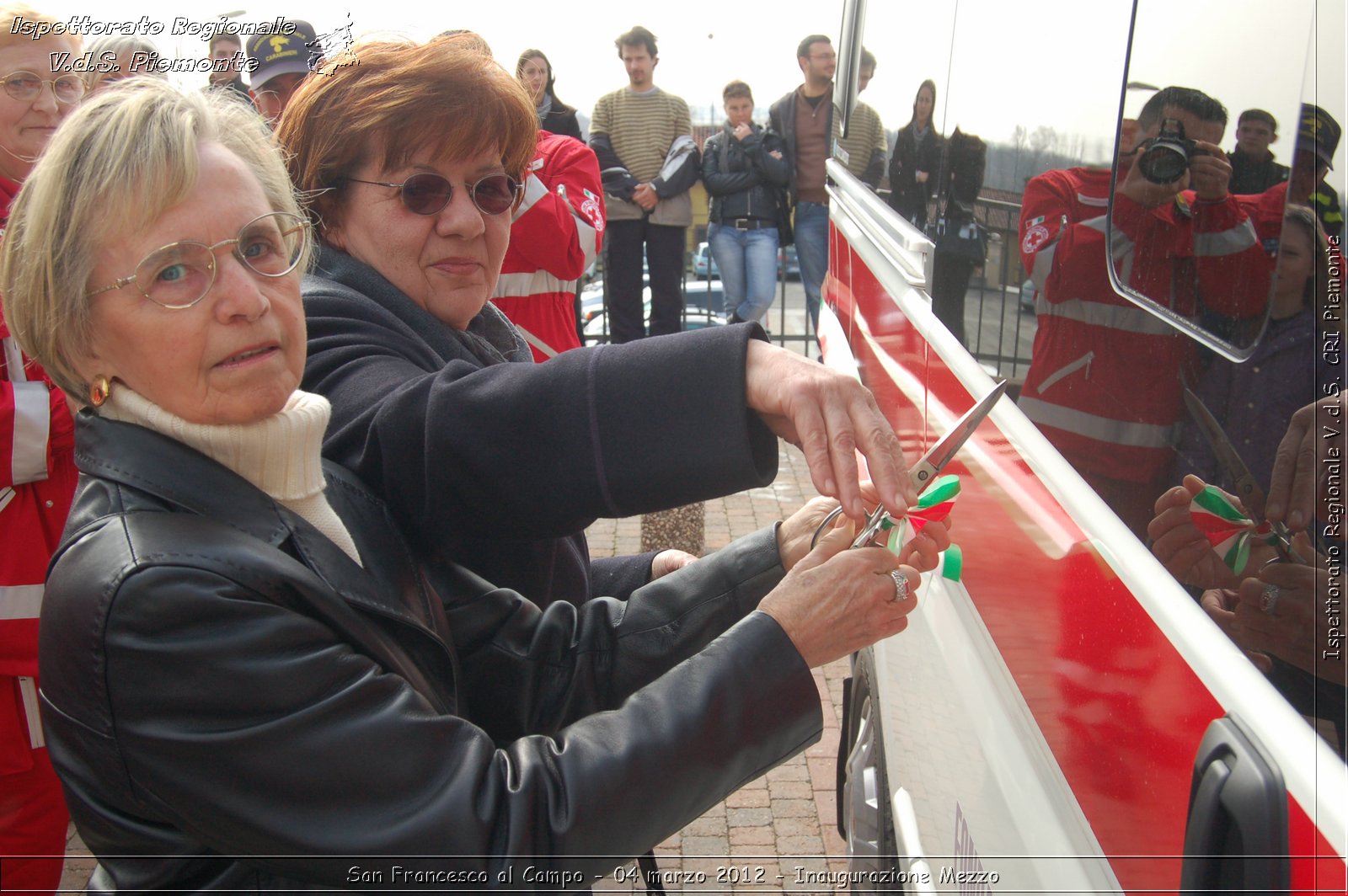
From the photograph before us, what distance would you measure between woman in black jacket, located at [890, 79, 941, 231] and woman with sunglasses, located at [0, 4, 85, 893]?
182 cm

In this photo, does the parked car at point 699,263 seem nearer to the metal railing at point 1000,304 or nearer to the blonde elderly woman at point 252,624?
the metal railing at point 1000,304

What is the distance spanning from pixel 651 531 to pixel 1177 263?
392cm

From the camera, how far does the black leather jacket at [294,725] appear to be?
1064 mm

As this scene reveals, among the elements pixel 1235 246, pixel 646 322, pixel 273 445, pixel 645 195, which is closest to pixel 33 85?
pixel 273 445

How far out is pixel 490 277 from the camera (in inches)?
73.3

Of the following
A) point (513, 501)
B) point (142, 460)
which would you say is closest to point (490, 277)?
point (513, 501)

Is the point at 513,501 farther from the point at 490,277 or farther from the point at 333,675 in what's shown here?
the point at 490,277

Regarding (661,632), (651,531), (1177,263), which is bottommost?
(651,531)

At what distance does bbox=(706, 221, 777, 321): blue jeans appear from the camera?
25.6 ft

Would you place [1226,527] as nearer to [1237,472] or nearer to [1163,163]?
[1237,472]

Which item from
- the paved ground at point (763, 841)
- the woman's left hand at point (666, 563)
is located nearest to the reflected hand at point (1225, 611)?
the woman's left hand at point (666, 563)

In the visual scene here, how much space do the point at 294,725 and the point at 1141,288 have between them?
0.91 m

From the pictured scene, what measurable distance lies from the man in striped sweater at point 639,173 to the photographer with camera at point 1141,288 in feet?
20.9

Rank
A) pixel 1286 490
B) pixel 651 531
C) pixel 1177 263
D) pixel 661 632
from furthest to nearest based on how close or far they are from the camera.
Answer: pixel 651 531 < pixel 661 632 < pixel 1177 263 < pixel 1286 490
